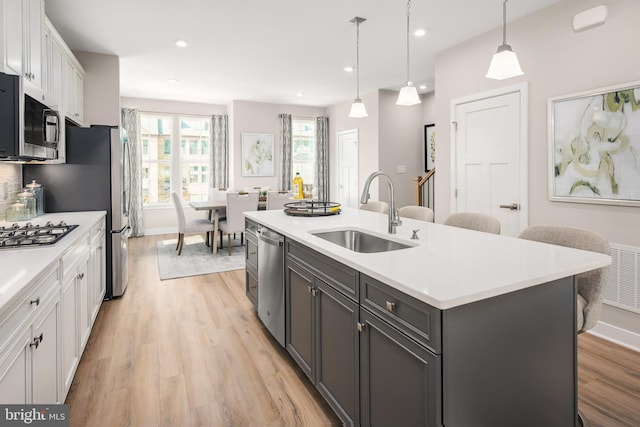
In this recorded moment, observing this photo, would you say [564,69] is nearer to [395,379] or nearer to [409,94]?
[409,94]

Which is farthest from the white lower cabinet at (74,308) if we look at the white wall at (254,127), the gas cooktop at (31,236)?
the white wall at (254,127)

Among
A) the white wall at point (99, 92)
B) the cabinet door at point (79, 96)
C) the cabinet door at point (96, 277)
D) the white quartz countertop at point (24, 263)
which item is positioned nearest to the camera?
the white quartz countertop at point (24, 263)

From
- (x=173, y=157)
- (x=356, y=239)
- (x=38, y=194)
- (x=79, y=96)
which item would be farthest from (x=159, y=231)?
(x=356, y=239)

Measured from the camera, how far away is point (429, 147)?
22.7ft

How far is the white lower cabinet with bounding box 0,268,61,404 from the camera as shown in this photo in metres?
1.24

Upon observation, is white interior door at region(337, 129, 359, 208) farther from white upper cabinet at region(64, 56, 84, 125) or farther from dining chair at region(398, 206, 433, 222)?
white upper cabinet at region(64, 56, 84, 125)

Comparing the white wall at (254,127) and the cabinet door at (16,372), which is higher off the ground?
the white wall at (254,127)

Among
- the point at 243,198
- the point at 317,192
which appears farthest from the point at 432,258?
the point at 317,192

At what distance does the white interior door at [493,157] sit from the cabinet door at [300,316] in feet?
8.22

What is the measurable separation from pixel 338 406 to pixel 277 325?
0.94m

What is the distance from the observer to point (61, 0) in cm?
314

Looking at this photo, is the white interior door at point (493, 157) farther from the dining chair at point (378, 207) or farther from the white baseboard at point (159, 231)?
the white baseboard at point (159, 231)

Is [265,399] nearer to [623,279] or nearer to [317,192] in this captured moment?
[623,279]

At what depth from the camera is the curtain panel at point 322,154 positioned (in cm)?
824
